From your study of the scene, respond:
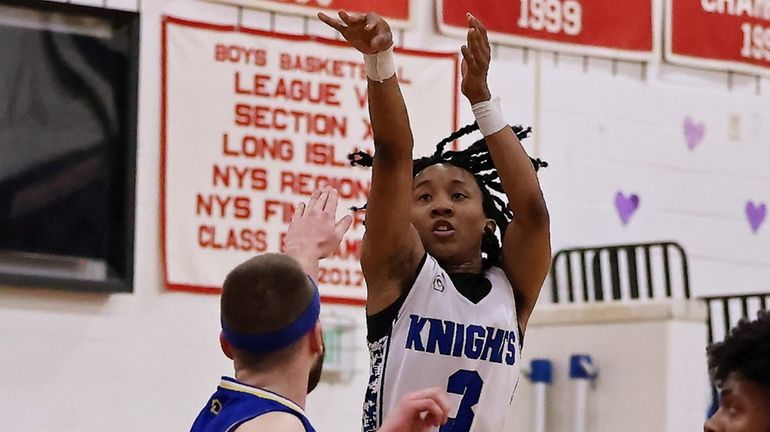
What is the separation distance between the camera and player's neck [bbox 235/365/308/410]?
2.56 m

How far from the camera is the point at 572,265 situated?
8.03 m

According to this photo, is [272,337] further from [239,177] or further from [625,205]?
[625,205]

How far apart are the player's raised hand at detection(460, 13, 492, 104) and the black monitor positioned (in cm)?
352

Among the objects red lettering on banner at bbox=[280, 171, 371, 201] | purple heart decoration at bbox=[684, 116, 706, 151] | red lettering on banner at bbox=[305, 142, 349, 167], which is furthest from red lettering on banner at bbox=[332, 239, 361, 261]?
purple heart decoration at bbox=[684, 116, 706, 151]

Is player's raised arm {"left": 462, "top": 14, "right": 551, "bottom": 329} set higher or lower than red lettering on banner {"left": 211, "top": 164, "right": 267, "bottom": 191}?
lower

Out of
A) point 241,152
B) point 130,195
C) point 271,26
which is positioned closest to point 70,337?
point 130,195

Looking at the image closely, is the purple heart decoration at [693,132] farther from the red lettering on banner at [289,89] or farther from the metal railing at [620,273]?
the red lettering on banner at [289,89]

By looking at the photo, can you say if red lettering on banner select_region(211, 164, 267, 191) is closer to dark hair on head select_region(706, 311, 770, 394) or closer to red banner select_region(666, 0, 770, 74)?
red banner select_region(666, 0, 770, 74)

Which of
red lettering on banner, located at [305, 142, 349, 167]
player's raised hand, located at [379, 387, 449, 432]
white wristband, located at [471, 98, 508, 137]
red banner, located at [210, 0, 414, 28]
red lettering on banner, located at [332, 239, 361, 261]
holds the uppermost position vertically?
red banner, located at [210, 0, 414, 28]

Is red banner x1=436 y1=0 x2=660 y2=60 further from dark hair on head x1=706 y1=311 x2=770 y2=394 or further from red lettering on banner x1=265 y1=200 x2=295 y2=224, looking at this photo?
dark hair on head x1=706 y1=311 x2=770 y2=394

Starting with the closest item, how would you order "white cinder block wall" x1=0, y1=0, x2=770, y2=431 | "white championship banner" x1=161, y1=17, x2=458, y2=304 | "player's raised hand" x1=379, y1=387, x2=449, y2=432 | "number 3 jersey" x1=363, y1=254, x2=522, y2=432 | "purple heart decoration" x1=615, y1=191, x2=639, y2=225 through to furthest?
"player's raised hand" x1=379, y1=387, x2=449, y2=432
"number 3 jersey" x1=363, y1=254, x2=522, y2=432
"white cinder block wall" x1=0, y1=0, x2=770, y2=431
"white championship banner" x1=161, y1=17, x2=458, y2=304
"purple heart decoration" x1=615, y1=191, x2=639, y2=225

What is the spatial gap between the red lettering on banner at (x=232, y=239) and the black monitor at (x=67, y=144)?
0.36 m

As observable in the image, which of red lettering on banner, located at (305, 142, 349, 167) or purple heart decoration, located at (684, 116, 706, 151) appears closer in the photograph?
red lettering on banner, located at (305, 142, 349, 167)

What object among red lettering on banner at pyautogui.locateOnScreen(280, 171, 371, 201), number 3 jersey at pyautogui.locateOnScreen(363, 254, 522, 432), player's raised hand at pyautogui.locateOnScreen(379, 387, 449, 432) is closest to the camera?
player's raised hand at pyautogui.locateOnScreen(379, 387, 449, 432)
